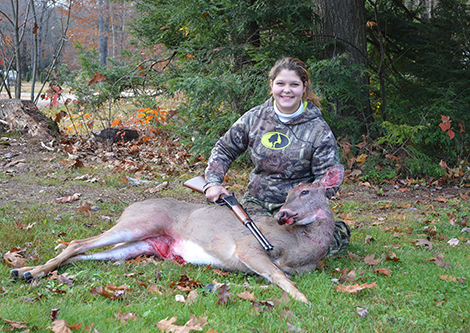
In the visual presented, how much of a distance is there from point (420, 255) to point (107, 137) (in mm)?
7365

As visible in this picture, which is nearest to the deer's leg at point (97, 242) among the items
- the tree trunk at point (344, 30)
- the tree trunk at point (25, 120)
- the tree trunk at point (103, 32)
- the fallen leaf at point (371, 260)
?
the fallen leaf at point (371, 260)

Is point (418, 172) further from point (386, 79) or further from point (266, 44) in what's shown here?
point (266, 44)

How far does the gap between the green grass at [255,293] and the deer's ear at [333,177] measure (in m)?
0.77

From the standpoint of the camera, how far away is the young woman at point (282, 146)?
4297 mm

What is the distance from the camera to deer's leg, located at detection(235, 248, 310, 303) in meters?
3.30

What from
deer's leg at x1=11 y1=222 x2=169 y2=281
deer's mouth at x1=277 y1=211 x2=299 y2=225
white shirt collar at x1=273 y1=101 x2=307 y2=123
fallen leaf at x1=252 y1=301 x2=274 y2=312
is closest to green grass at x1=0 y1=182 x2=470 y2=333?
fallen leaf at x1=252 y1=301 x2=274 y2=312

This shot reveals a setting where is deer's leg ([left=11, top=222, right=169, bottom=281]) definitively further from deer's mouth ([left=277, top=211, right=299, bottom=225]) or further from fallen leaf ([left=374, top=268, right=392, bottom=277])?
fallen leaf ([left=374, top=268, right=392, bottom=277])

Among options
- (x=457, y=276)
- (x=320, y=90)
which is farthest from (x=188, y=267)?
(x=320, y=90)

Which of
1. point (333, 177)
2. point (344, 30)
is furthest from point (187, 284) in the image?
point (344, 30)

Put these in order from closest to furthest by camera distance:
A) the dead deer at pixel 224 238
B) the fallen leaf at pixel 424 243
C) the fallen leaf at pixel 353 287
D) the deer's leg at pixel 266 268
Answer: the deer's leg at pixel 266 268 < the fallen leaf at pixel 353 287 < the dead deer at pixel 224 238 < the fallen leaf at pixel 424 243

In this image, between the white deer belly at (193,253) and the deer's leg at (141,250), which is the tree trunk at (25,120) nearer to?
the deer's leg at (141,250)

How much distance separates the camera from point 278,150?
4324mm

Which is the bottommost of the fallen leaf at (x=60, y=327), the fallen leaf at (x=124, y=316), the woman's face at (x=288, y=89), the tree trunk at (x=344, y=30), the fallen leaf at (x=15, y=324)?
the fallen leaf at (x=124, y=316)

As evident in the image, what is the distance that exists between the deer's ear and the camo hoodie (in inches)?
13.9
